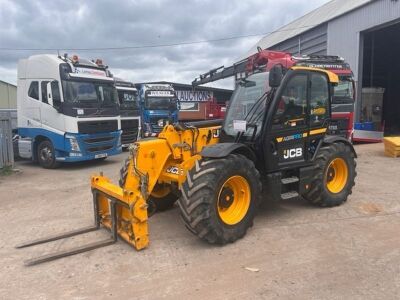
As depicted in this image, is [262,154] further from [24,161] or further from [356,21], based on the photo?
[356,21]

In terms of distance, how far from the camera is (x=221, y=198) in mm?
5090

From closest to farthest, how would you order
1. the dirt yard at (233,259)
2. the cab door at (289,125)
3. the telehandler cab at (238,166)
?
the dirt yard at (233,259), the telehandler cab at (238,166), the cab door at (289,125)

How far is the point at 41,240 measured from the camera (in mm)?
5312

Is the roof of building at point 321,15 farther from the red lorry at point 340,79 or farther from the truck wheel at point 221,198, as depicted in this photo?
the truck wheel at point 221,198

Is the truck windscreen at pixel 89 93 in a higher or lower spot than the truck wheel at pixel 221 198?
higher

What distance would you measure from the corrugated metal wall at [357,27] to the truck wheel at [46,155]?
40.8 ft

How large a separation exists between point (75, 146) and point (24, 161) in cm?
318

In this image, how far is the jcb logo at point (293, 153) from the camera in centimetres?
589

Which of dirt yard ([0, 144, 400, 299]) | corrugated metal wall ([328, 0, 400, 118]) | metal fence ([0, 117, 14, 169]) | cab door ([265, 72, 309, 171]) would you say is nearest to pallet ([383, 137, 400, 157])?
corrugated metal wall ([328, 0, 400, 118])

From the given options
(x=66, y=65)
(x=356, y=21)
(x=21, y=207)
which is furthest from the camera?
(x=356, y=21)

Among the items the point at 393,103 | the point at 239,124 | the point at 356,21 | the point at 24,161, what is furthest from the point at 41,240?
the point at 393,103

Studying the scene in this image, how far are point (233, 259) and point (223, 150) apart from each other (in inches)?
50.5

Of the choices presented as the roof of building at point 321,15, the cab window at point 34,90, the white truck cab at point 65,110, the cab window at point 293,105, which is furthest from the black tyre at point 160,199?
the roof of building at point 321,15

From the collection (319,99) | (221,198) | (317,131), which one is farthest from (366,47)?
(221,198)
